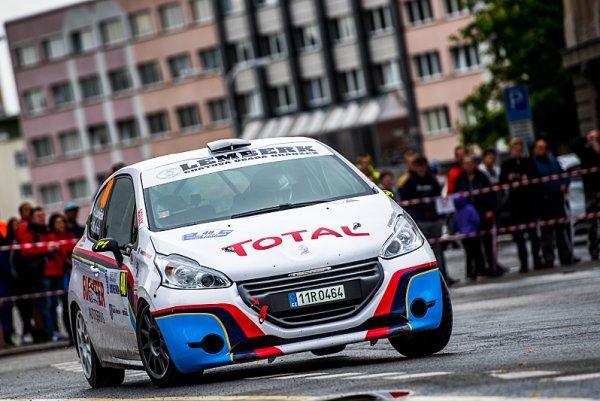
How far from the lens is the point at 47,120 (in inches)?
4464

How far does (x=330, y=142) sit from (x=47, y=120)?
94.6ft

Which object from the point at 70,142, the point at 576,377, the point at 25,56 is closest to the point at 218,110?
the point at 70,142

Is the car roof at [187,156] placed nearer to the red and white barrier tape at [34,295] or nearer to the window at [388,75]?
the red and white barrier tape at [34,295]

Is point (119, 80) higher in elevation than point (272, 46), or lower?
lower

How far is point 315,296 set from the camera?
11.6 m

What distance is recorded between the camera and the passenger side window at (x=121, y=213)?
43.0ft

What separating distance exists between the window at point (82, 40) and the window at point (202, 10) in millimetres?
8013

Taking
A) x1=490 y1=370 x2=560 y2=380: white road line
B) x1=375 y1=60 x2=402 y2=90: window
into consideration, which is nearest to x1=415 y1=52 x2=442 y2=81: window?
x1=375 y1=60 x2=402 y2=90: window

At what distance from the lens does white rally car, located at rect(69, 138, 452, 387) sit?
1158 centimetres

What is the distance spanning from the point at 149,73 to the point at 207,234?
96.7m

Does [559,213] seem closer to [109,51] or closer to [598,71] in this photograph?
[598,71]

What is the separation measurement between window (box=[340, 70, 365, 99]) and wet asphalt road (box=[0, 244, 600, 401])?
243 feet

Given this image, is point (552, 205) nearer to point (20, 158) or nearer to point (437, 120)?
point (437, 120)

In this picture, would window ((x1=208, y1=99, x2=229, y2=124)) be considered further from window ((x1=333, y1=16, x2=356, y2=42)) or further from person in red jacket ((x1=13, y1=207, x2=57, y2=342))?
person in red jacket ((x1=13, y1=207, x2=57, y2=342))
